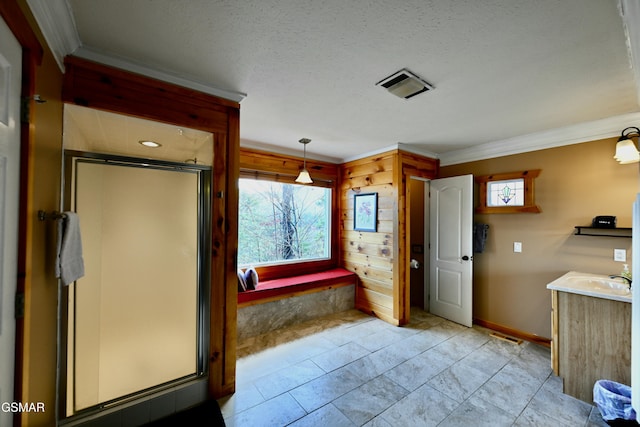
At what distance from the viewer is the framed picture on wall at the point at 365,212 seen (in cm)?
377

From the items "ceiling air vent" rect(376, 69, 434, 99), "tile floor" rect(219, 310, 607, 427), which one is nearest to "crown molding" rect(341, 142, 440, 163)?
"ceiling air vent" rect(376, 69, 434, 99)

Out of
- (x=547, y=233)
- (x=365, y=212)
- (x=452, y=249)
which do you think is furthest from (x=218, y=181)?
(x=547, y=233)

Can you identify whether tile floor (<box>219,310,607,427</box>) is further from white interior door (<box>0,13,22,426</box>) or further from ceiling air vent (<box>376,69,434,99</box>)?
ceiling air vent (<box>376,69,434,99</box>)

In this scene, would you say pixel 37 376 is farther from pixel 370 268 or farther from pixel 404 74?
pixel 370 268

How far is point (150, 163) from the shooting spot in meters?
1.87

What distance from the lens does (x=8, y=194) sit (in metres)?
1.02

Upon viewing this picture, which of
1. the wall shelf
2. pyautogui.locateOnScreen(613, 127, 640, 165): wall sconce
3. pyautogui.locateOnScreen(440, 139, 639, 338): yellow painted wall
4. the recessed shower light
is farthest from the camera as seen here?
pyautogui.locateOnScreen(440, 139, 639, 338): yellow painted wall

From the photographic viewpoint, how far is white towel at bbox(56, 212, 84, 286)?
4.56 feet

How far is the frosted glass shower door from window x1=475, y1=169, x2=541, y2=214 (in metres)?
3.44

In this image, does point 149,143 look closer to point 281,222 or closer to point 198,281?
point 198,281

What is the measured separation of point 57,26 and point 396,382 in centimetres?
324

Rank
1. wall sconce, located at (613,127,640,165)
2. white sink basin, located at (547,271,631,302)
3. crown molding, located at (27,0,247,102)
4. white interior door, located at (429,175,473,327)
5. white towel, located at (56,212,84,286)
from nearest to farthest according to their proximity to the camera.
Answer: crown molding, located at (27,0,247,102) → white towel, located at (56,212,84,286) → white sink basin, located at (547,271,631,302) → wall sconce, located at (613,127,640,165) → white interior door, located at (429,175,473,327)

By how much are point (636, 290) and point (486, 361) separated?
A: 6.90ft

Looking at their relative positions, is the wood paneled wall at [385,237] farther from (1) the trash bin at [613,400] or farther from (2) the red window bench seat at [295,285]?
(1) the trash bin at [613,400]
